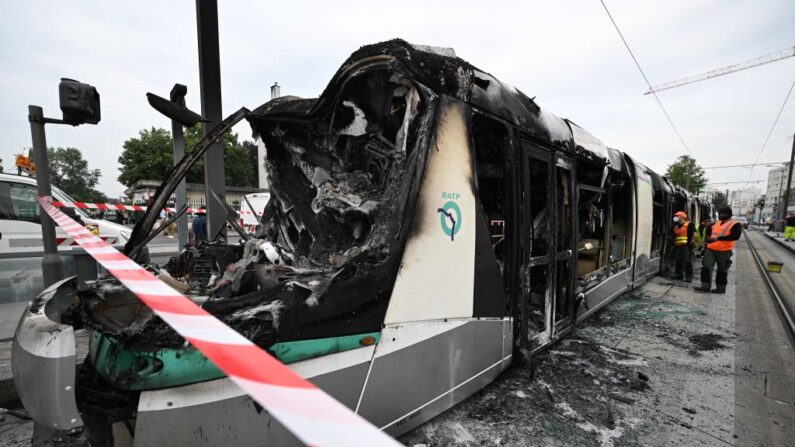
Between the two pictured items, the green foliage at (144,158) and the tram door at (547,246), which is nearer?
the tram door at (547,246)

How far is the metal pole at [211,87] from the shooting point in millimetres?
4648

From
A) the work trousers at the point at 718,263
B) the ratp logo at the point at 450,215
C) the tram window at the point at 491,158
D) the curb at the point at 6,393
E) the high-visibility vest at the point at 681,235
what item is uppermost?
the tram window at the point at 491,158

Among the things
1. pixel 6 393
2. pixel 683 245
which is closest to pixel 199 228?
pixel 6 393

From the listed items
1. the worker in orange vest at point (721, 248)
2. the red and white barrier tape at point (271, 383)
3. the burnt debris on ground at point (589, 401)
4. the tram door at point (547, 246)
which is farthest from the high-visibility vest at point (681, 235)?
the red and white barrier tape at point (271, 383)

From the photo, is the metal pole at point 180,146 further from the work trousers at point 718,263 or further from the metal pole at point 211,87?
the work trousers at point 718,263

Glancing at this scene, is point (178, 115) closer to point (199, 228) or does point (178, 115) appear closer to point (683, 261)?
point (199, 228)

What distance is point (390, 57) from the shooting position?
6.83 ft

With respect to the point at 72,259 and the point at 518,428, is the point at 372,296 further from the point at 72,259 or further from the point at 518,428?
the point at 72,259

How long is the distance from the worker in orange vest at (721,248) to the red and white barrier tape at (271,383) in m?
9.02

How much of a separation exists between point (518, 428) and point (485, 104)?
2.40 metres

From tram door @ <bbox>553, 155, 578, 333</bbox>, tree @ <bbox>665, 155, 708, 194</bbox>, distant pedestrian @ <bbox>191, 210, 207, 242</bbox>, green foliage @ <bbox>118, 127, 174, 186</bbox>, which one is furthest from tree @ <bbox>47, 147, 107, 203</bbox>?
tree @ <bbox>665, 155, 708, 194</bbox>

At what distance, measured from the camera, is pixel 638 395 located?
297 centimetres

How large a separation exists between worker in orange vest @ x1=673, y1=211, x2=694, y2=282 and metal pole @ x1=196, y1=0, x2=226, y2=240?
10.2 meters

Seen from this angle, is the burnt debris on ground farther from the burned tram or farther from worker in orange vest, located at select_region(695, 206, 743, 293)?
worker in orange vest, located at select_region(695, 206, 743, 293)
